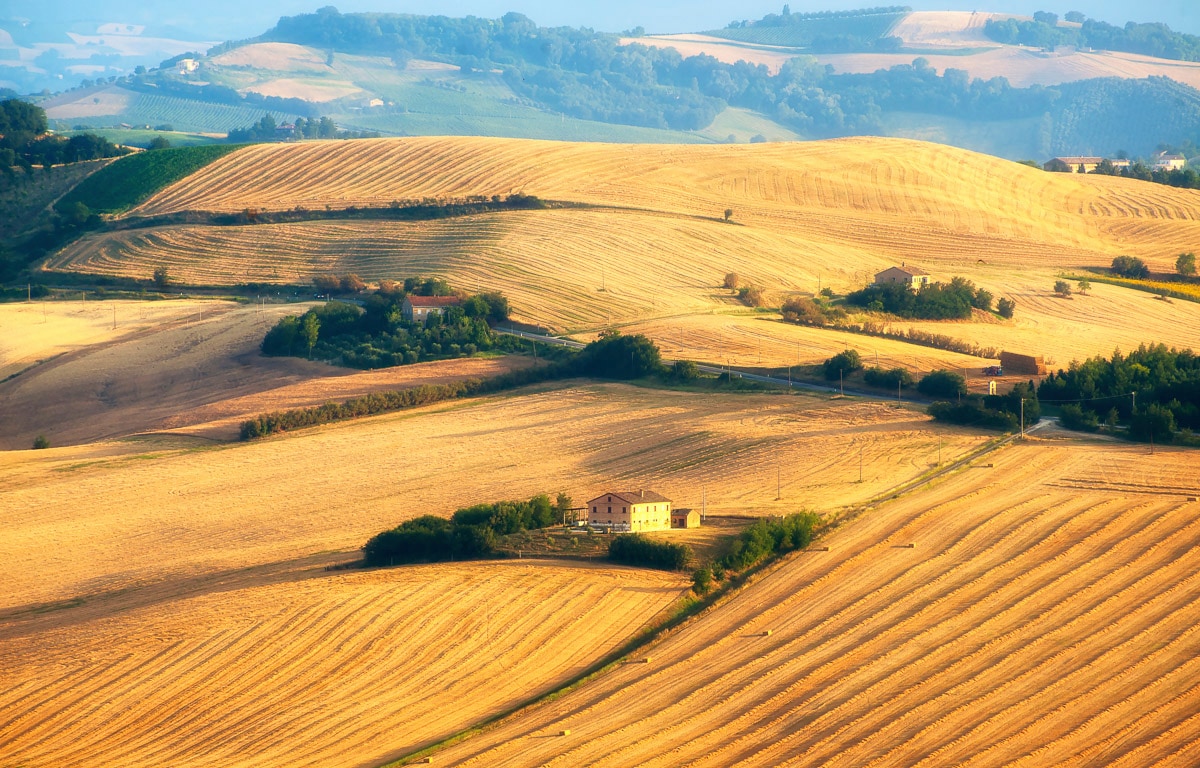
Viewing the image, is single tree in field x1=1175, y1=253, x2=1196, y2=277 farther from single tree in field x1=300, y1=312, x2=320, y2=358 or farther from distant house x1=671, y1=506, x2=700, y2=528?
distant house x1=671, y1=506, x2=700, y2=528

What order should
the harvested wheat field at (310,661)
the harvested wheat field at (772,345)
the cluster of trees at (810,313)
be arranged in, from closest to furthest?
the harvested wheat field at (310,661)
the harvested wheat field at (772,345)
the cluster of trees at (810,313)

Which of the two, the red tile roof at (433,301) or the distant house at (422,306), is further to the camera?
the red tile roof at (433,301)

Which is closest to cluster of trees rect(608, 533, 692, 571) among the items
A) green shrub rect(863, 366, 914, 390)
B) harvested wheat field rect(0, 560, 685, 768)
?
harvested wheat field rect(0, 560, 685, 768)

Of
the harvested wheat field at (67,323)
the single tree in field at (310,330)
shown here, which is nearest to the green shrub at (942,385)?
the single tree in field at (310,330)

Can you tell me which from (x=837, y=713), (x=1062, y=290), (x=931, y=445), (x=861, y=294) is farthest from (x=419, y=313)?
(x=837, y=713)

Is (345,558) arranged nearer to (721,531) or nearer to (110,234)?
(721,531)

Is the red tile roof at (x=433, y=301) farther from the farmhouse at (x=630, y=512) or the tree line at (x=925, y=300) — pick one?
the farmhouse at (x=630, y=512)
